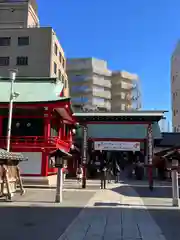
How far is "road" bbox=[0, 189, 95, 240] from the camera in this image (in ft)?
31.0

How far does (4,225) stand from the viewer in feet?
35.1

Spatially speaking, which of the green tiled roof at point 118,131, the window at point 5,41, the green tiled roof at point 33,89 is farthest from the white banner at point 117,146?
the window at point 5,41

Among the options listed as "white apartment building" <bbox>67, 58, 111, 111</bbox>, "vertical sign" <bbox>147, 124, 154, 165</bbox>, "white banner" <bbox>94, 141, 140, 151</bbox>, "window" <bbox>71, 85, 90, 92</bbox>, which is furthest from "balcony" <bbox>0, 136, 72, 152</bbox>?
"window" <bbox>71, 85, 90, 92</bbox>

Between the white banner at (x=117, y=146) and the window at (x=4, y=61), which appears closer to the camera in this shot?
the white banner at (x=117, y=146)

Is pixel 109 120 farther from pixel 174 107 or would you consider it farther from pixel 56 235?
pixel 174 107

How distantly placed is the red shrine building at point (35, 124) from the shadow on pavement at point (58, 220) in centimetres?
1373

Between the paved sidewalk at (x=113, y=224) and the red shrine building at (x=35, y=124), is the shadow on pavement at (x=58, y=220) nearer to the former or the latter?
the paved sidewalk at (x=113, y=224)

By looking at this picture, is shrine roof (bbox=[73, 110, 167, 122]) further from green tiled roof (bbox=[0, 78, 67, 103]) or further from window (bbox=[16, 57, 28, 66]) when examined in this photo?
window (bbox=[16, 57, 28, 66])

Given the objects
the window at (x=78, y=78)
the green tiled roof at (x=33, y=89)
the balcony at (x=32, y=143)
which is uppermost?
the window at (x=78, y=78)

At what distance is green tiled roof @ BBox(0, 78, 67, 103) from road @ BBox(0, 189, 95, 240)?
14824mm

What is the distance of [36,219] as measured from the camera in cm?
1180

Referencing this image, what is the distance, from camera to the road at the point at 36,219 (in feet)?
31.0

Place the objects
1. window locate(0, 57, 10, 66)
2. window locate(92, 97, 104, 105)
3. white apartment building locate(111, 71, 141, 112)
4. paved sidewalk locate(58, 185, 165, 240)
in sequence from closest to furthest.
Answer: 1. paved sidewalk locate(58, 185, 165, 240)
2. window locate(0, 57, 10, 66)
3. window locate(92, 97, 104, 105)
4. white apartment building locate(111, 71, 141, 112)

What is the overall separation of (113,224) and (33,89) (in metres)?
23.0
